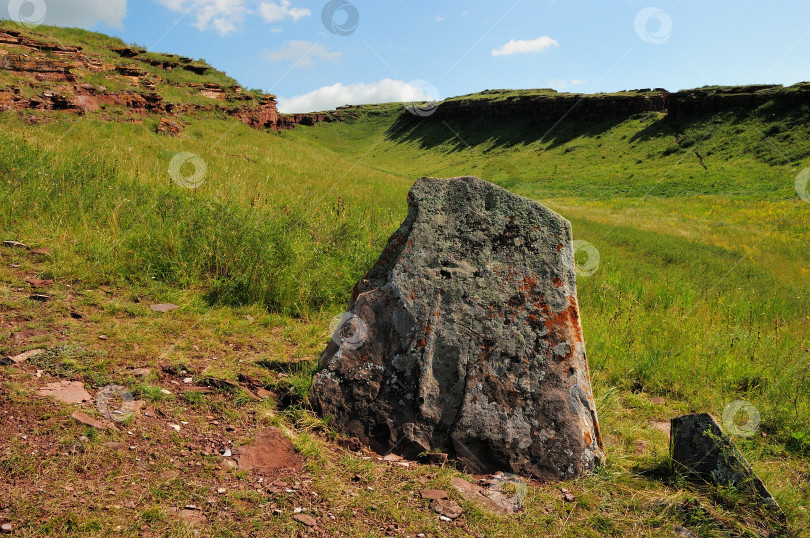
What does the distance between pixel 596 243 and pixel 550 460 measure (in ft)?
48.8

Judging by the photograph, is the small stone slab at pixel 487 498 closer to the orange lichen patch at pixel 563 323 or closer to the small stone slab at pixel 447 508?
the small stone slab at pixel 447 508

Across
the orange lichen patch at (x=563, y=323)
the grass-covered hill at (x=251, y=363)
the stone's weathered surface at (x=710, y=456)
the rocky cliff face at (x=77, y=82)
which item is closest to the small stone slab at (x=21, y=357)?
the grass-covered hill at (x=251, y=363)

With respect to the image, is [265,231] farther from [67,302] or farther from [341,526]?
[341,526]

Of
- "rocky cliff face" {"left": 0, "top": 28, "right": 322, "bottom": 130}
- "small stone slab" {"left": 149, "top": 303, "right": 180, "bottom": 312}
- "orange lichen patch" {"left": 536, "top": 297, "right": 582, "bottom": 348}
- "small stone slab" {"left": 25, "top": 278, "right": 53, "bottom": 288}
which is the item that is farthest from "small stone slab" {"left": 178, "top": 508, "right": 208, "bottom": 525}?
"rocky cliff face" {"left": 0, "top": 28, "right": 322, "bottom": 130}

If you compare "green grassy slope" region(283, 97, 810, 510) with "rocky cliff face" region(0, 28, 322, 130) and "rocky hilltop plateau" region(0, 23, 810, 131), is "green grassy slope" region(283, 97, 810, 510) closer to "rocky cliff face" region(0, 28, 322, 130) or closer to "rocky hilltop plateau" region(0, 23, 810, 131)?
"rocky hilltop plateau" region(0, 23, 810, 131)

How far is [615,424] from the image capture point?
3953mm

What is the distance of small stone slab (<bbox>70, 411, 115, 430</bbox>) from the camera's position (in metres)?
2.80

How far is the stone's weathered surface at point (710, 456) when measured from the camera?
2.83m

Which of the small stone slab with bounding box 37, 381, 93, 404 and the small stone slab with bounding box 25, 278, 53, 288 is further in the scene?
the small stone slab with bounding box 25, 278, 53, 288

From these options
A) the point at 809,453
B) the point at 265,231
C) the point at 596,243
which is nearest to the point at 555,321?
the point at 809,453

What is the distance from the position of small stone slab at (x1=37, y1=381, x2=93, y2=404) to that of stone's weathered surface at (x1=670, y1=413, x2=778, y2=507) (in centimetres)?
384

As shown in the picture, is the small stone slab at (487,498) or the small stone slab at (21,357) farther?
the small stone slab at (21,357)

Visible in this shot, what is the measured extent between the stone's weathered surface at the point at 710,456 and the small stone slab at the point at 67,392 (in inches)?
151

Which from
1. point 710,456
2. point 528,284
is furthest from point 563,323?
point 710,456
